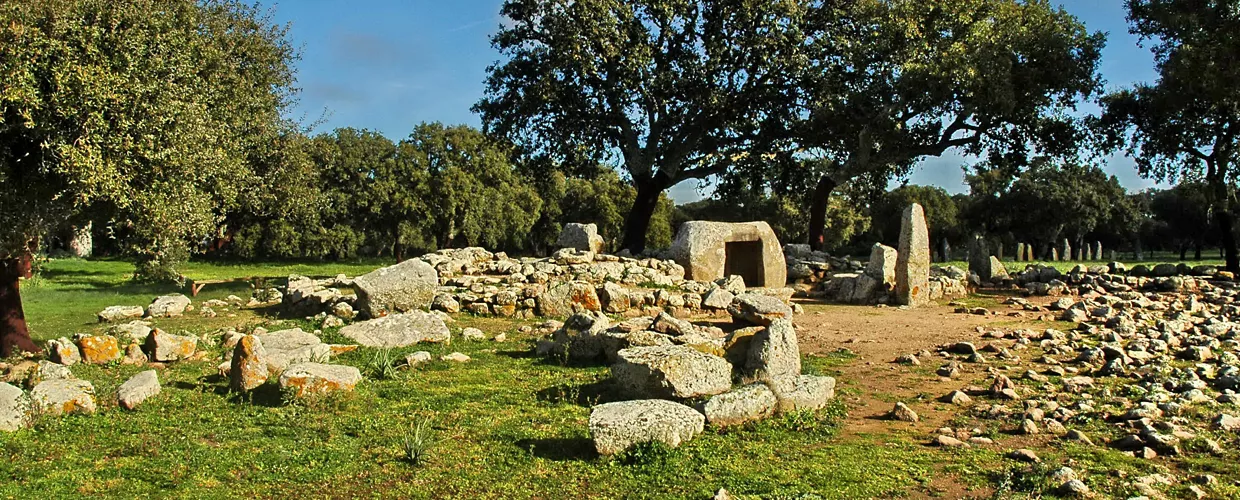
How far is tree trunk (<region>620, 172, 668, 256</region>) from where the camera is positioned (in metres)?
30.2

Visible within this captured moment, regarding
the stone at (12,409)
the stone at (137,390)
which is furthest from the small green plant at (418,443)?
the stone at (12,409)

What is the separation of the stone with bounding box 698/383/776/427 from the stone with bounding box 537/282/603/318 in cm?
932

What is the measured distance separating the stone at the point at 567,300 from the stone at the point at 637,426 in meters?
9.94

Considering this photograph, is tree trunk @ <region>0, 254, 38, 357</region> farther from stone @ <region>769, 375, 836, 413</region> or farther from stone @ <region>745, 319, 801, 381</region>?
stone @ <region>769, 375, 836, 413</region>

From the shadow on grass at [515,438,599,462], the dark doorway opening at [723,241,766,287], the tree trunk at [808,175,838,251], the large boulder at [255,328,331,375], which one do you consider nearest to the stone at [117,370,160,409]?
the large boulder at [255,328,331,375]

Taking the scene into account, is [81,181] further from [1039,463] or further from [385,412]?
[1039,463]

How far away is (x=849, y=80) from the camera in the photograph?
1137 inches

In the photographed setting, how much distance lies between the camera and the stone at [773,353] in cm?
986

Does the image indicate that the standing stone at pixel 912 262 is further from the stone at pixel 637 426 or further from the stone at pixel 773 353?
the stone at pixel 637 426

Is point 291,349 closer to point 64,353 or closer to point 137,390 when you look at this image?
point 137,390

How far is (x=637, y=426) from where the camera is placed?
716 centimetres

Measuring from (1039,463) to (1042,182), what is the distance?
57.8 meters

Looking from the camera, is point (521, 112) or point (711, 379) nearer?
point (711, 379)

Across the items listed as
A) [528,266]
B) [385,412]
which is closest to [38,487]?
[385,412]
